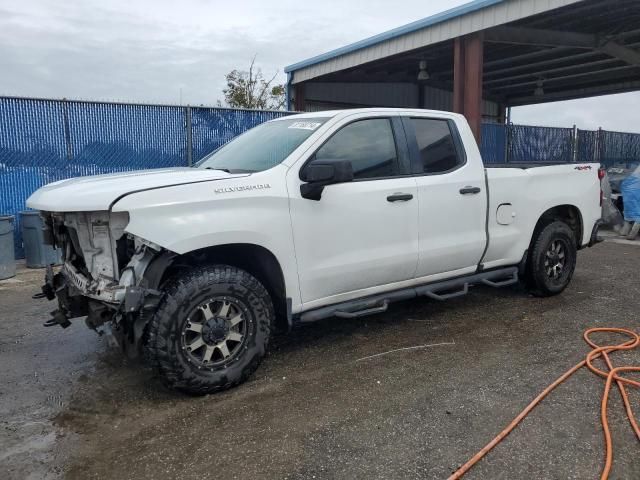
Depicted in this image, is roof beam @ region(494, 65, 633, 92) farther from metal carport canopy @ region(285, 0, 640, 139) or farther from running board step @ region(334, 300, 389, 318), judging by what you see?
running board step @ region(334, 300, 389, 318)

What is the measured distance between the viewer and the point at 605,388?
355 centimetres

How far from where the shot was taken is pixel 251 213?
11.9ft

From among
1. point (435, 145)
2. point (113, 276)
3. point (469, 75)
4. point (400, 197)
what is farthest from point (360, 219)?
point (469, 75)

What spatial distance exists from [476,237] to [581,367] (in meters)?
1.45

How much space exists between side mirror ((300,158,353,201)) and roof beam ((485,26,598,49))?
923 cm

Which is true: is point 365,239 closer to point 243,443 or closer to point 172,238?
point 172,238

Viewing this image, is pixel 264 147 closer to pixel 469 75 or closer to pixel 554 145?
pixel 469 75

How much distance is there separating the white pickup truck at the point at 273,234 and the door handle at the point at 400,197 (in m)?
0.02

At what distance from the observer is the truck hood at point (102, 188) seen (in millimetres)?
3268

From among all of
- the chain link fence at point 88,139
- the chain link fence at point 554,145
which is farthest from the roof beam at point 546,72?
the chain link fence at point 88,139

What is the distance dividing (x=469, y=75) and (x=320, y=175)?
8.90 m

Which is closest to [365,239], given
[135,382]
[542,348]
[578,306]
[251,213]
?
[251,213]

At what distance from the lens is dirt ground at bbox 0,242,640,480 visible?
9.29 feet

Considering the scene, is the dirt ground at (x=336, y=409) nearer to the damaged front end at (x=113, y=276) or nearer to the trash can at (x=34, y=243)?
the damaged front end at (x=113, y=276)
